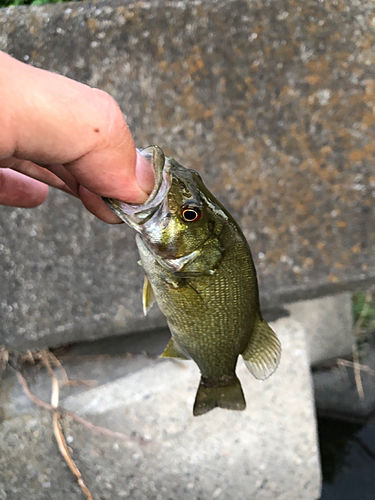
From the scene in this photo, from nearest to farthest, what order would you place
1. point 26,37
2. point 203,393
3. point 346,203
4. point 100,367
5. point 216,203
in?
point 216,203, point 203,393, point 26,37, point 346,203, point 100,367

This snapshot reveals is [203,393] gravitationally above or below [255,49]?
below

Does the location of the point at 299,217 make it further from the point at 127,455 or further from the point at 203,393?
the point at 127,455

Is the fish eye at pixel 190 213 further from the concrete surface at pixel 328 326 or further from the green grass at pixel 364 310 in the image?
the green grass at pixel 364 310

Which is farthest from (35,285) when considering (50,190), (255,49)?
(255,49)

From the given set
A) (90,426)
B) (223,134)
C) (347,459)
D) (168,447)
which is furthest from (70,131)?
(347,459)

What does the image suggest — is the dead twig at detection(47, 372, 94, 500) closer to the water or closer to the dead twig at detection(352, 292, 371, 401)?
the water

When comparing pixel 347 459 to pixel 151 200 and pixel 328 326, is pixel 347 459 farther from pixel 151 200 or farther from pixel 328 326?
pixel 151 200
